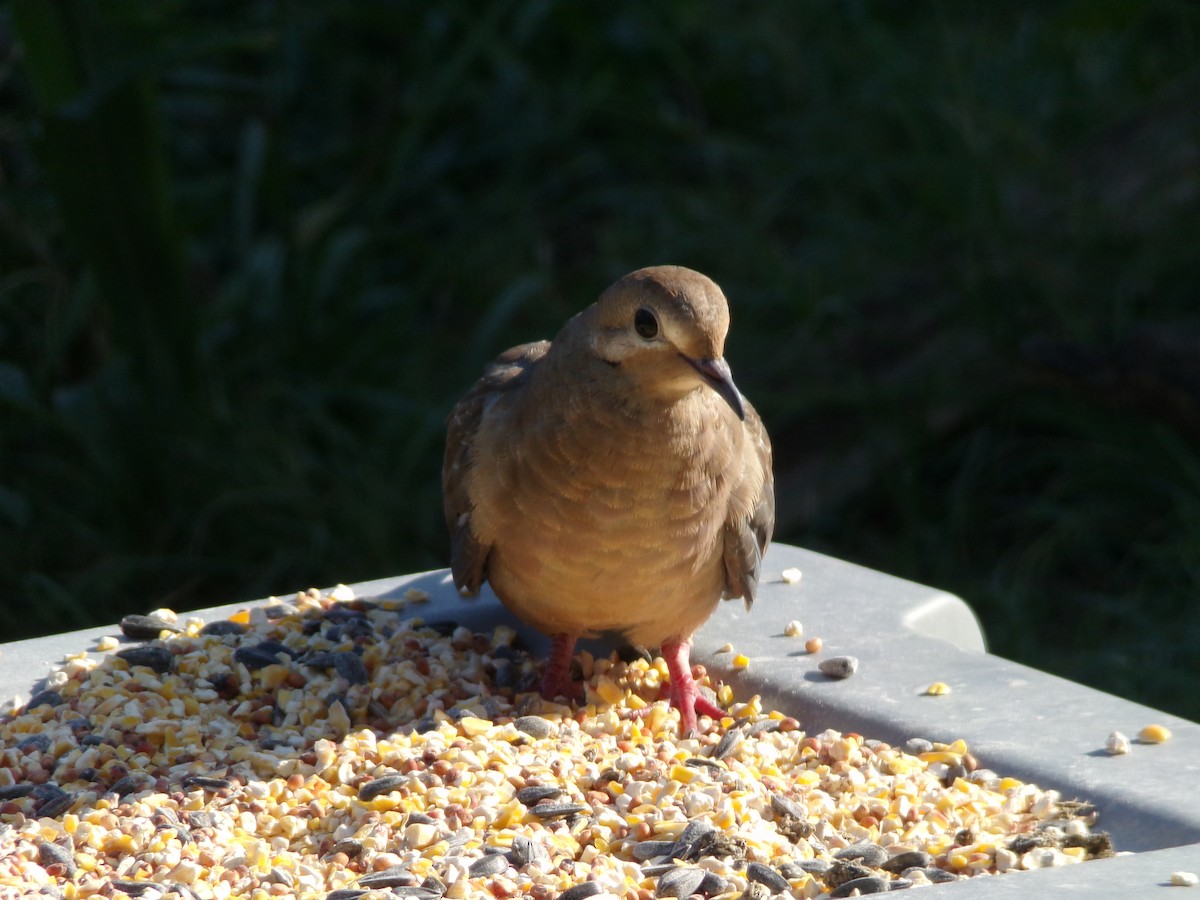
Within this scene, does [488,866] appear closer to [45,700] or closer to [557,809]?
[557,809]

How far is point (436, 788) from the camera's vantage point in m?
2.41

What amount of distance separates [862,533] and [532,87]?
269cm

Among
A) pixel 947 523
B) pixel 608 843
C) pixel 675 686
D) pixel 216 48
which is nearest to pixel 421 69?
pixel 216 48

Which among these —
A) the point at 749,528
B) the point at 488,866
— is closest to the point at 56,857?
the point at 488,866

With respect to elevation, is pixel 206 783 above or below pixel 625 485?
below

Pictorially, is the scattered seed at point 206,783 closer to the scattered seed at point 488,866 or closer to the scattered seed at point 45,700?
the scattered seed at point 45,700

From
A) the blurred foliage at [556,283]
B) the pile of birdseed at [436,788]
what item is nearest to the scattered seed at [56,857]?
the pile of birdseed at [436,788]

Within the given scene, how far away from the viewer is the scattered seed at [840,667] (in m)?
2.72

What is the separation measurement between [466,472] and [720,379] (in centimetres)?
62

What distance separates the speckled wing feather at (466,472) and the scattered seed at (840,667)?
24.8 inches

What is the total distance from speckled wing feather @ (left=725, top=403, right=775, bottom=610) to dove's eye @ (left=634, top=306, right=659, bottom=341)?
34cm

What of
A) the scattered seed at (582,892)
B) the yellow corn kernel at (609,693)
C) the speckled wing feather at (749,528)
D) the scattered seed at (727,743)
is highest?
the speckled wing feather at (749,528)

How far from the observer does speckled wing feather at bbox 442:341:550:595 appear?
286cm

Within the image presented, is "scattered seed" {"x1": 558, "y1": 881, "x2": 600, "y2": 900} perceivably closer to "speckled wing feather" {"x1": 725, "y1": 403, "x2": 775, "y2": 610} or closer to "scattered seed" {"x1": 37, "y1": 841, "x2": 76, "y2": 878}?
"scattered seed" {"x1": 37, "y1": 841, "x2": 76, "y2": 878}
